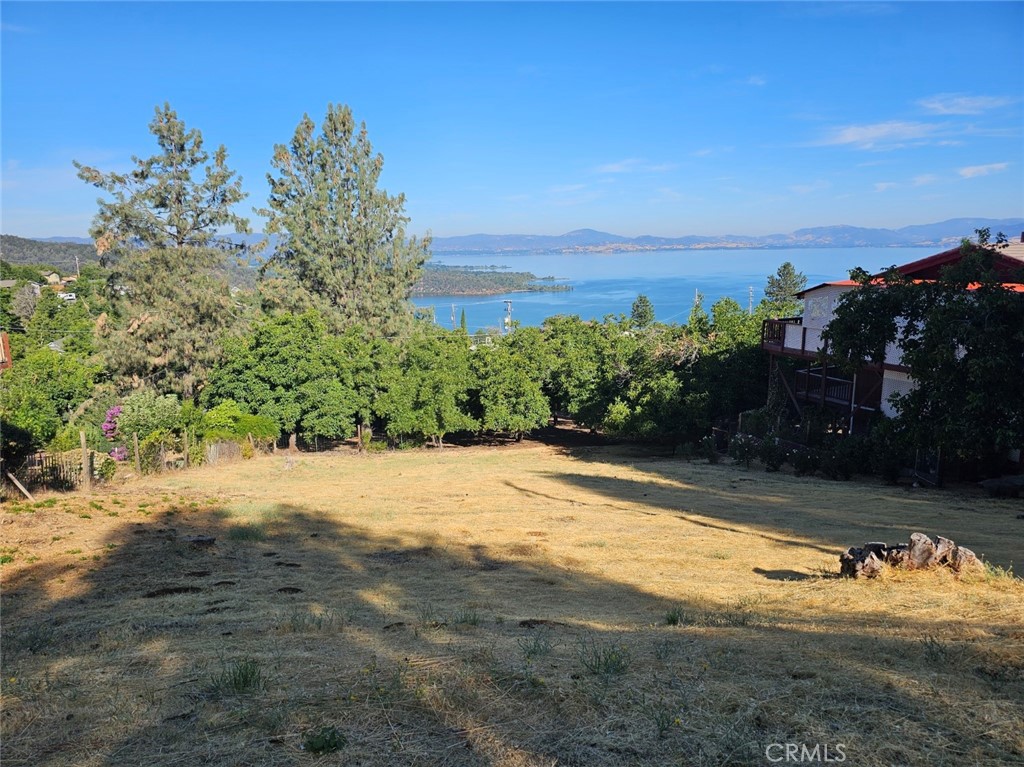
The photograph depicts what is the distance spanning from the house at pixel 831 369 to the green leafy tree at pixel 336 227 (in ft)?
84.3

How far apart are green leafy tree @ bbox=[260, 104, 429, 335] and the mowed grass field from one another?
97.5ft

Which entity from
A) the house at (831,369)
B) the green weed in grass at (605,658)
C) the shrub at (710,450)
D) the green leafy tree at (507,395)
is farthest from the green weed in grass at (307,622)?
the green leafy tree at (507,395)

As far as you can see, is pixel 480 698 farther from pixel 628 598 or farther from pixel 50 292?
pixel 50 292

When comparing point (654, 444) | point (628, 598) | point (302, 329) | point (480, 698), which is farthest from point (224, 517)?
point (654, 444)

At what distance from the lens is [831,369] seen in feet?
86.8

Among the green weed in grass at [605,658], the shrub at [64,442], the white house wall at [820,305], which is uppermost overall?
the white house wall at [820,305]

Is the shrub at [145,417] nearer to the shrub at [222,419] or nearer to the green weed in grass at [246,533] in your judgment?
the shrub at [222,419]

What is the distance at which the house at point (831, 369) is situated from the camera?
21141 millimetres

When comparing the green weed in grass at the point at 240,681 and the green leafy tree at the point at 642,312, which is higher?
the green leafy tree at the point at 642,312

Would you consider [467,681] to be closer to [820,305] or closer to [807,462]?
[807,462]

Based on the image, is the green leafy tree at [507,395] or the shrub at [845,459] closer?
the shrub at [845,459]

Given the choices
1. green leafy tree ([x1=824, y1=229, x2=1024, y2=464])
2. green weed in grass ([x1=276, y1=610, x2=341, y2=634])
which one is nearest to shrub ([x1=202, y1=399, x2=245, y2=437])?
green weed in grass ([x1=276, y1=610, x2=341, y2=634])

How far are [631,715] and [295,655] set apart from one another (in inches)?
128

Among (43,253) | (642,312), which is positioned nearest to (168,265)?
(642,312)
